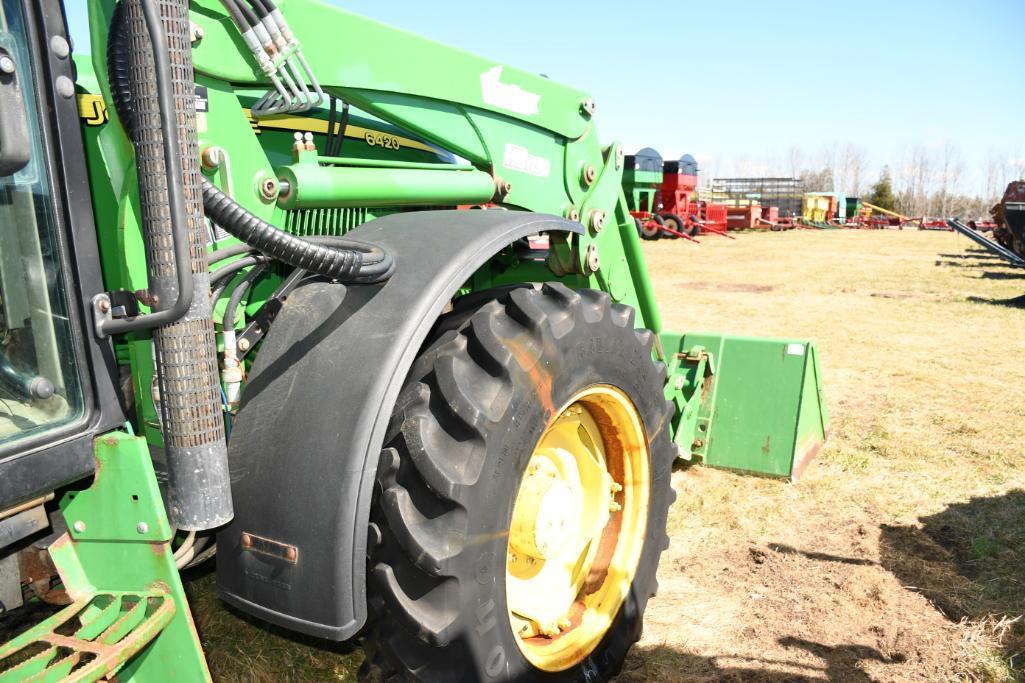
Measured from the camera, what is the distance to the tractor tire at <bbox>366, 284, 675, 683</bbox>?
5.88 feet

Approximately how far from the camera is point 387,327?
1824 millimetres

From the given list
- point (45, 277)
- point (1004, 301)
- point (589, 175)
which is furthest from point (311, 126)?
point (1004, 301)

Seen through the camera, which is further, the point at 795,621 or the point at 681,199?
the point at 681,199

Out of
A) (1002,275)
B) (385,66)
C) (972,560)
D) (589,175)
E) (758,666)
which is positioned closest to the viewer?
(385,66)

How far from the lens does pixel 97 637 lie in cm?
156

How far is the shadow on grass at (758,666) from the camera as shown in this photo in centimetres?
267

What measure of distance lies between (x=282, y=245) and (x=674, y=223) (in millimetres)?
23706

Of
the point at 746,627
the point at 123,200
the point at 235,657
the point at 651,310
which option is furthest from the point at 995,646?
the point at 123,200

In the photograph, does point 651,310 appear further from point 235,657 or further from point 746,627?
point 235,657

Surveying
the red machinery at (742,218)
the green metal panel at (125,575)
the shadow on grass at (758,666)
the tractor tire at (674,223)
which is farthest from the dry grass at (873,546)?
the red machinery at (742,218)

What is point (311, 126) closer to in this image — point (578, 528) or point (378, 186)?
point (378, 186)

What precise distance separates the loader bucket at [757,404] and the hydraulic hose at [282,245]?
2794 mm

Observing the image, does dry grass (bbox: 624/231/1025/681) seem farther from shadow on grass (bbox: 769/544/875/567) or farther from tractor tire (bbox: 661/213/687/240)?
tractor tire (bbox: 661/213/687/240)

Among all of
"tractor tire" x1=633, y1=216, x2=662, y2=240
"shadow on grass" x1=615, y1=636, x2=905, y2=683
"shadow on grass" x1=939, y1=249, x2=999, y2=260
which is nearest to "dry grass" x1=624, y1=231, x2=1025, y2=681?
"shadow on grass" x1=615, y1=636, x2=905, y2=683
